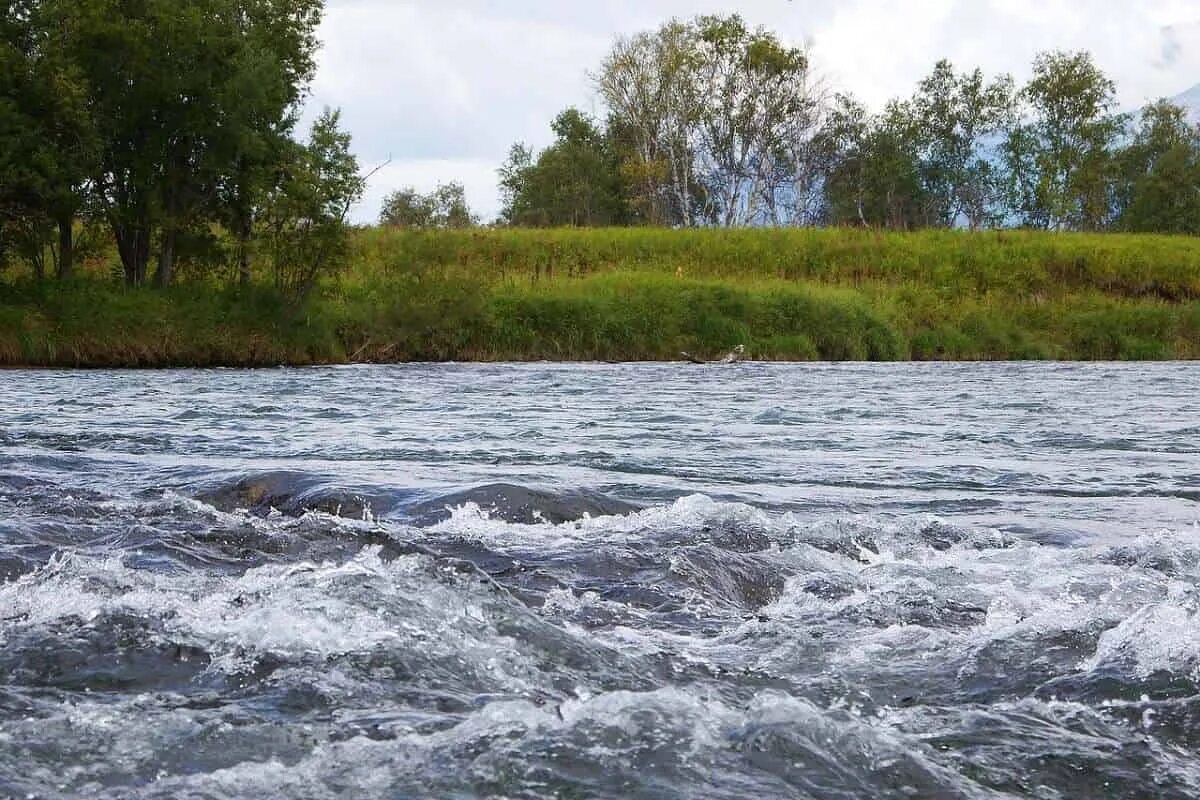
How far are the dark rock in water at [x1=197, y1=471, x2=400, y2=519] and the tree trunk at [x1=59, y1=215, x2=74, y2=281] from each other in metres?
22.2

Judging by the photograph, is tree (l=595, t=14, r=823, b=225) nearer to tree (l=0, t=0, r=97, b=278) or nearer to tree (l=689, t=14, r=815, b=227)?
tree (l=689, t=14, r=815, b=227)

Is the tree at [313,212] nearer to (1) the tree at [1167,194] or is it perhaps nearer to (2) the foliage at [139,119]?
(2) the foliage at [139,119]

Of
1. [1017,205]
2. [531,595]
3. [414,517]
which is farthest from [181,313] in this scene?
[1017,205]

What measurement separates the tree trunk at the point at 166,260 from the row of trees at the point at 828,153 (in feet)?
106

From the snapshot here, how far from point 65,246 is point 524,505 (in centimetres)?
2425

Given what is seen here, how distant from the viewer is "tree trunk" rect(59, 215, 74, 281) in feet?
88.5

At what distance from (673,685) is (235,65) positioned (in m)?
25.6

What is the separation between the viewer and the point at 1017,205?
68.9m

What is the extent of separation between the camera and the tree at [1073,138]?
205 ft

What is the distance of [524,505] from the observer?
6.48 metres

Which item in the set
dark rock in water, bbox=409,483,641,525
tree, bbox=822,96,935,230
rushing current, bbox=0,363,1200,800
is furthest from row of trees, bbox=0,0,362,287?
tree, bbox=822,96,935,230

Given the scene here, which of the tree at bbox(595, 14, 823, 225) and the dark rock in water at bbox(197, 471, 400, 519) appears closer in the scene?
the dark rock in water at bbox(197, 471, 400, 519)

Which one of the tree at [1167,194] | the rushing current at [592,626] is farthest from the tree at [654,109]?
the rushing current at [592,626]

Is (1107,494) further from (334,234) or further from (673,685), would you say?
(334,234)
